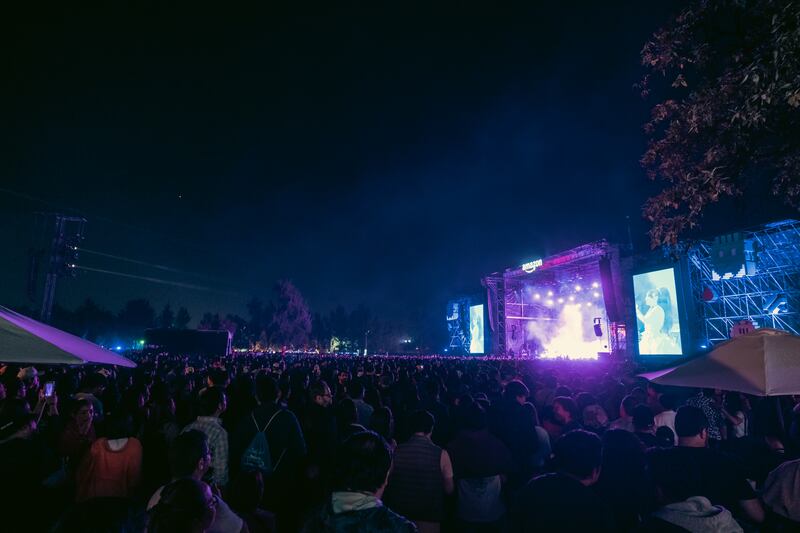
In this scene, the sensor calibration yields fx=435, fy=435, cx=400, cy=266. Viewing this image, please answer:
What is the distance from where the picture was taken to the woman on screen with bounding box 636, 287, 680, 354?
23812 mm

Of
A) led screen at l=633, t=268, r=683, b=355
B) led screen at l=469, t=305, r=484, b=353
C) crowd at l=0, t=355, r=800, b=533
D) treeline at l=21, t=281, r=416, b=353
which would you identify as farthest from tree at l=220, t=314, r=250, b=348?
crowd at l=0, t=355, r=800, b=533

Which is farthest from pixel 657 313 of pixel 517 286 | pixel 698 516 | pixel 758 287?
pixel 698 516

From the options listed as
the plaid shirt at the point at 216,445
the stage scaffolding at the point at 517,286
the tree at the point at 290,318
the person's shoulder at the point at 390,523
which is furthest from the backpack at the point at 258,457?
the tree at the point at 290,318

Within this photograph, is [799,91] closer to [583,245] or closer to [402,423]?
[402,423]

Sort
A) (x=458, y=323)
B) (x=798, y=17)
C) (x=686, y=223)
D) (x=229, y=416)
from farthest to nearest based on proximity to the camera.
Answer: (x=458, y=323)
(x=686, y=223)
(x=229, y=416)
(x=798, y=17)

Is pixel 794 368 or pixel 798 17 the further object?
pixel 798 17

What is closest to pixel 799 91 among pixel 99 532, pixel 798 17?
pixel 798 17

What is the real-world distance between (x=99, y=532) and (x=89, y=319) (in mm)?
117610

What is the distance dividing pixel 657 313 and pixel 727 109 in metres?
20.9

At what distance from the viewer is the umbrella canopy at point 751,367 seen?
407cm

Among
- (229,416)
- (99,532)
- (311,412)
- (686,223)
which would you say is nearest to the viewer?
(99,532)

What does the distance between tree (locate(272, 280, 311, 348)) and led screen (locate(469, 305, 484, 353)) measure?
44.2 m

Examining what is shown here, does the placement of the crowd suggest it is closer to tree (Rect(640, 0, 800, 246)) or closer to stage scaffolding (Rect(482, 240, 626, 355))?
tree (Rect(640, 0, 800, 246))

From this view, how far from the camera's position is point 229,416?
5887 mm
